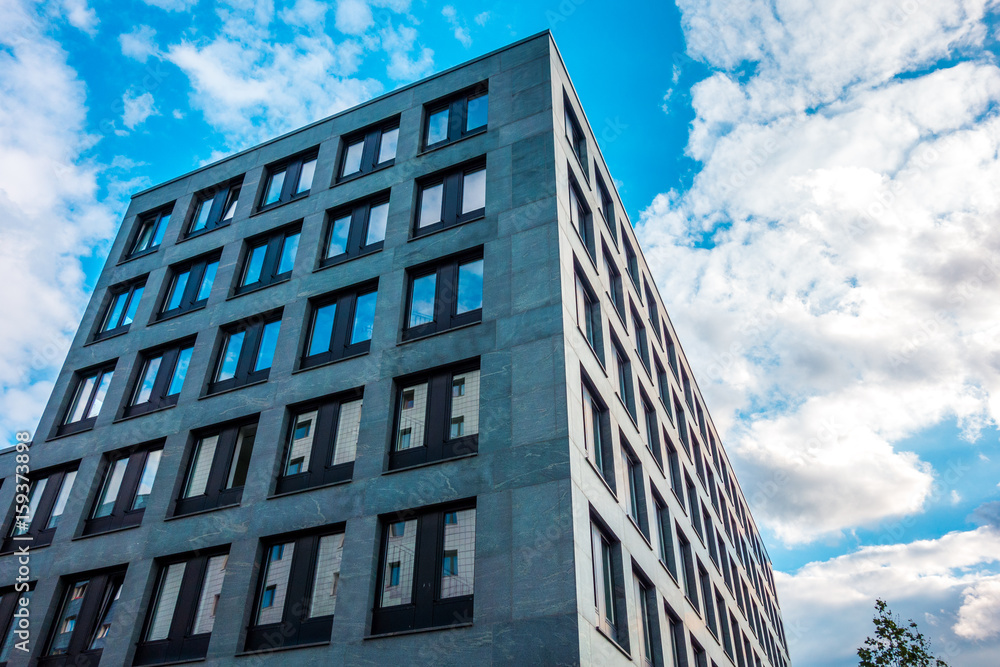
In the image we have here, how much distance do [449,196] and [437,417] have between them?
29.3 feet

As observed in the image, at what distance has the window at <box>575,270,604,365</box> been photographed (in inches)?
936

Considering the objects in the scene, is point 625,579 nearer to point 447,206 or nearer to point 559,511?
point 559,511

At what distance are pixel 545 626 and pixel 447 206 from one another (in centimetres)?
1487

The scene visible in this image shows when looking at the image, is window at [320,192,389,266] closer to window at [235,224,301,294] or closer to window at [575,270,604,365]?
window at [235,224,301,294]

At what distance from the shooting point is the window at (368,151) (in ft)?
94.2

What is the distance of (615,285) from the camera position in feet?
99.2

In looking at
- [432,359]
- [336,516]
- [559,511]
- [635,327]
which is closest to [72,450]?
[336,516]

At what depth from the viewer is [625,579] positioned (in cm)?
1988

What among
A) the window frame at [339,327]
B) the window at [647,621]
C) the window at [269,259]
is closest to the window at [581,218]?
the window frame at [339,327]

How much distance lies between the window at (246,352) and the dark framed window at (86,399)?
5.90m

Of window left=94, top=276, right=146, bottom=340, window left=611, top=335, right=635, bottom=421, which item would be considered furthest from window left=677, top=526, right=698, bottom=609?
window left=94, top=276, right=146, bottom=340

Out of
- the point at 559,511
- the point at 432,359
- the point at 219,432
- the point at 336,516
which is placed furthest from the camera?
the point at 219,432

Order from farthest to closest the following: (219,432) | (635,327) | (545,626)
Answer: (635,327), (219,432), (545,626)

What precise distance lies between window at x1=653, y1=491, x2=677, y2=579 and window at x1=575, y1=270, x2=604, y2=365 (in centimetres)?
698
